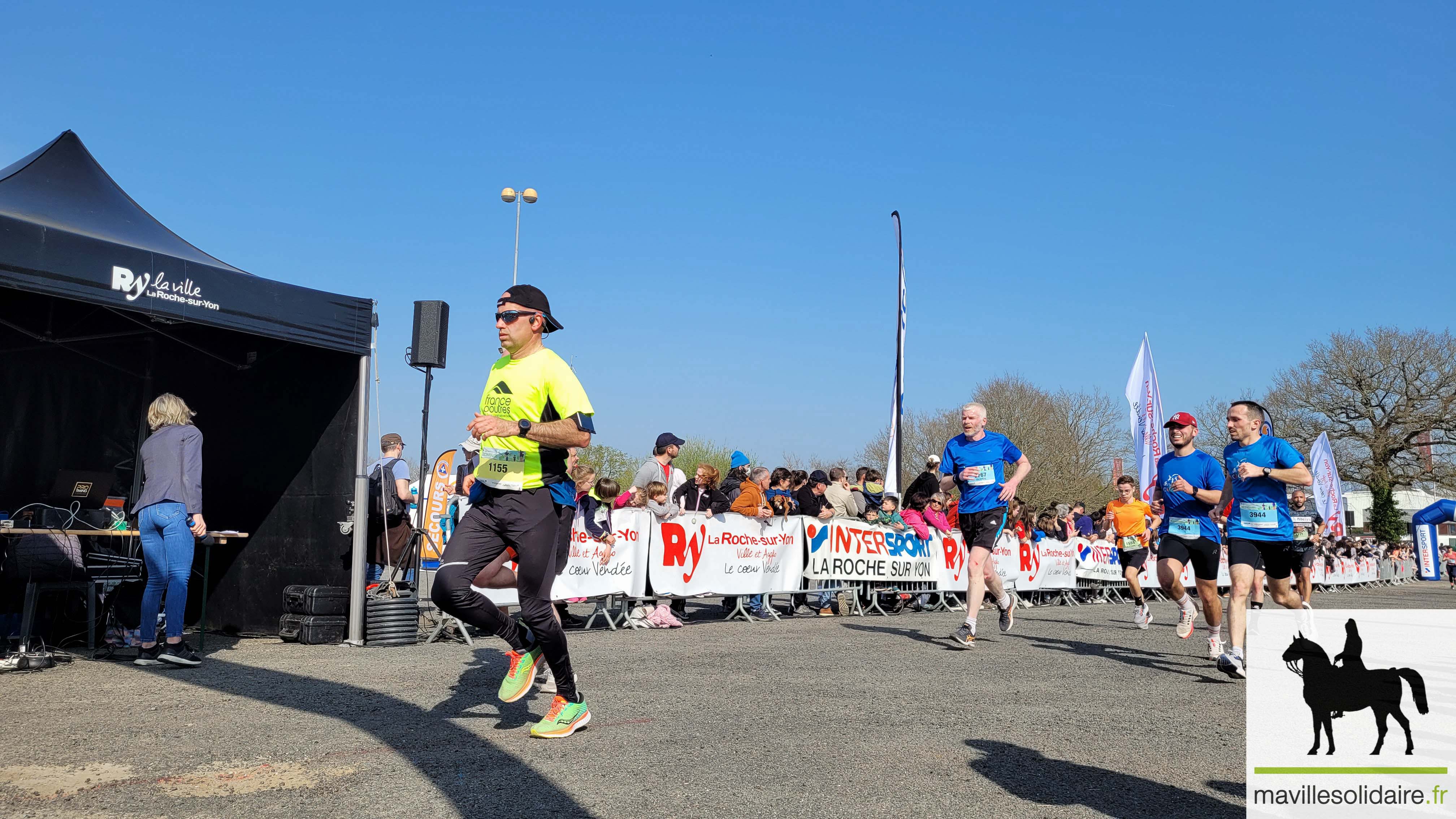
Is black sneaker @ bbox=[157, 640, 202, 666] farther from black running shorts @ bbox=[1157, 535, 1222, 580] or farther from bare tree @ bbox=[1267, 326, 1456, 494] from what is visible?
bare tree @ bbox=[1267, 326, 1456, 494]

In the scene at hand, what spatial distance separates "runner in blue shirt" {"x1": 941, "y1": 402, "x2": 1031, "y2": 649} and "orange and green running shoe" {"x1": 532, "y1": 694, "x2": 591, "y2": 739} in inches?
201

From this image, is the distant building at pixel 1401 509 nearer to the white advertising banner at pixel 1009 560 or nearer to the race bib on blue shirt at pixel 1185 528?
the white advertising banner at pixel 1009 560

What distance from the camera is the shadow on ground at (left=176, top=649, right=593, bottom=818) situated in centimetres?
349

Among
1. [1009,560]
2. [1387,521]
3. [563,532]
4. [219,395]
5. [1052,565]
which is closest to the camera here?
[563,532]

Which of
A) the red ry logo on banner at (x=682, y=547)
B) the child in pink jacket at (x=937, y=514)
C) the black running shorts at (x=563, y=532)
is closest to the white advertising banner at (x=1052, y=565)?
the child in pink jacket at (x=937, y=514)

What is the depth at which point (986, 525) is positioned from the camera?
9.25 m

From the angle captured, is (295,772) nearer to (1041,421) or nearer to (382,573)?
(382,573)

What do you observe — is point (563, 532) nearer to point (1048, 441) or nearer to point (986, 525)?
point (986, 525)

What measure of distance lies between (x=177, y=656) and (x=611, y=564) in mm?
4691

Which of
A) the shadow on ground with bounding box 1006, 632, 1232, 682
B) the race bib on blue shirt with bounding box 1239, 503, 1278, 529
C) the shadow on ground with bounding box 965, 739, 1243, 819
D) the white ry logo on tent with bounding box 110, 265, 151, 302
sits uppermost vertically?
the white ry logo on tent with bounding box 110, 265, 151, 302

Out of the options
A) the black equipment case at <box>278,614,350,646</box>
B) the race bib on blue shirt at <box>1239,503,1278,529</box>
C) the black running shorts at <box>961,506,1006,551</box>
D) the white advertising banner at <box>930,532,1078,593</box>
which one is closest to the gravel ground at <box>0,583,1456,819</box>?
the black equipment case at <box>278,614,350,646</box>

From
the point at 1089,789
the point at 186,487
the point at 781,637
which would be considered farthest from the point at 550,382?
the point at 781,637

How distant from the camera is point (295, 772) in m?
3.87

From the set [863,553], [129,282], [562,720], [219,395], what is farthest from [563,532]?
[863,553]
